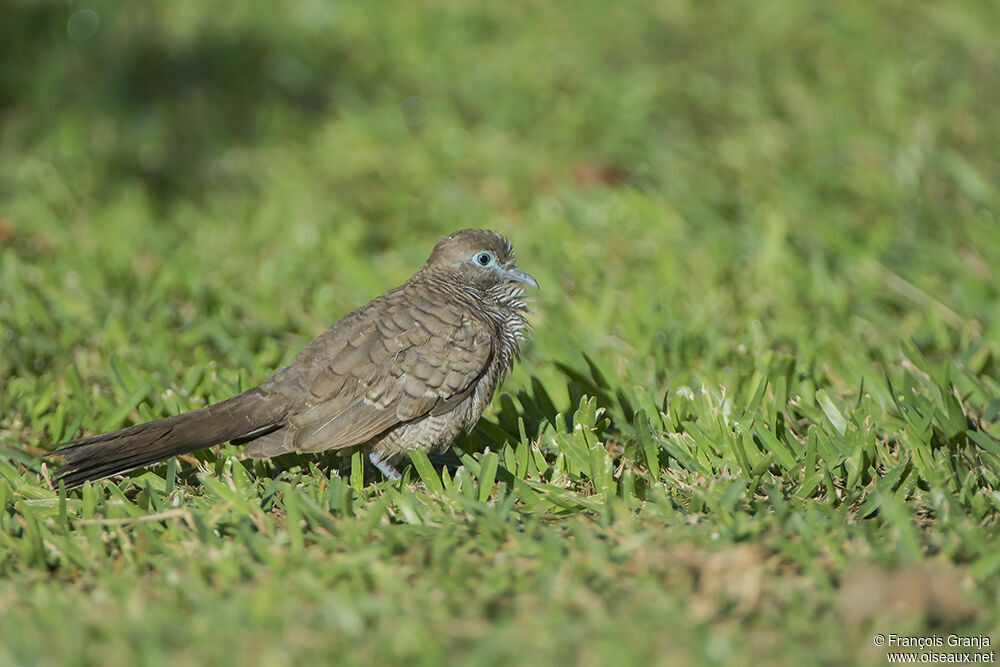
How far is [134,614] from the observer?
275 centimetres

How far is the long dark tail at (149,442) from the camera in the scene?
3658mm

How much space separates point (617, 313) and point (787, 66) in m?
3.31

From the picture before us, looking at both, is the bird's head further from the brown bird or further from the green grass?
the green grass

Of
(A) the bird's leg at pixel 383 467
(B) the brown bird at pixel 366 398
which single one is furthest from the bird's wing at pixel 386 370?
(A) the bird's leg at pixel 383 467

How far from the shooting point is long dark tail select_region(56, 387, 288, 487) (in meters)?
3.66

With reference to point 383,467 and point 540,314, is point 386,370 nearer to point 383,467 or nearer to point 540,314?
point 383,467

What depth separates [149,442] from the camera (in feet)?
12.1

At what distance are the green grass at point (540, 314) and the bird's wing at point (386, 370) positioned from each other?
234mm

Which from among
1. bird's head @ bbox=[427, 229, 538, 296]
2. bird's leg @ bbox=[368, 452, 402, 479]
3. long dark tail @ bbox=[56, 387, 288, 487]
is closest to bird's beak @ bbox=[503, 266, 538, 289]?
bird's head @ bbox=[427, 229, 538, 296]

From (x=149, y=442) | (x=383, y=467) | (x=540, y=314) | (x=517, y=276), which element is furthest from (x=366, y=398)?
(x=540, y=314)

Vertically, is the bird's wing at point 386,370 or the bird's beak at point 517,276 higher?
the bird's beak at point 517,276

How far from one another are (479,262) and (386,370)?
2.38ft

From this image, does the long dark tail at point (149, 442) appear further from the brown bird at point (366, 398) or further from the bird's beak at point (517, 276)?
the bird's beak at point (517, 276)

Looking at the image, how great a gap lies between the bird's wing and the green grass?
0.77ft
